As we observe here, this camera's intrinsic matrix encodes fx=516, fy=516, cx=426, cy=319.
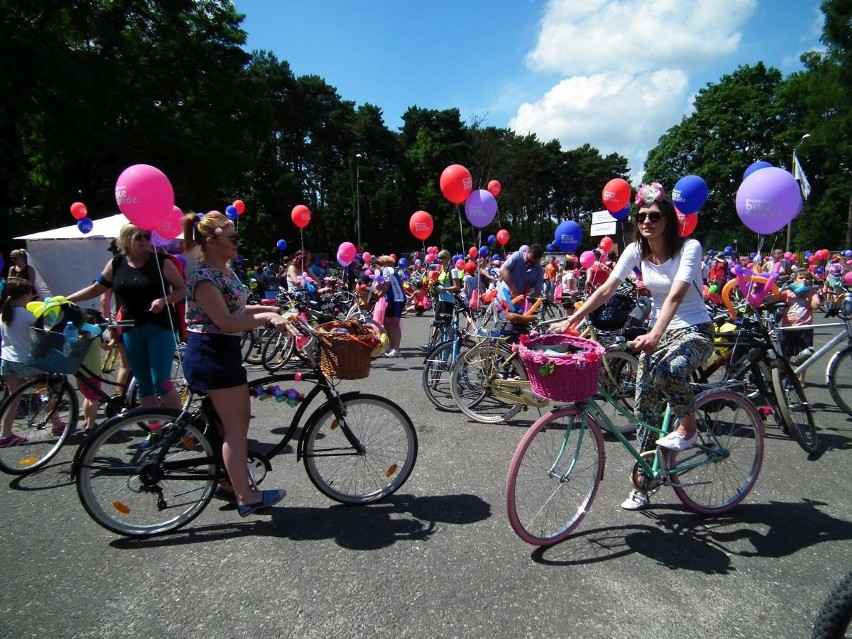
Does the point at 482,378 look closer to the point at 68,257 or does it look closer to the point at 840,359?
the point at 840,359

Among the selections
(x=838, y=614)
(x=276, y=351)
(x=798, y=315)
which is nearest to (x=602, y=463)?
(x=838, y=614)

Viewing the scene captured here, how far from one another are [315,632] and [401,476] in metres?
1.33

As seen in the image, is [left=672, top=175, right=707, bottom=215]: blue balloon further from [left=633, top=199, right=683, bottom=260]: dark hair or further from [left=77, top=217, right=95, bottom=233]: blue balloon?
[left=77, top=217, right=95, bottom=233]: blue balloon

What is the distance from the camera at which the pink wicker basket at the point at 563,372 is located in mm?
2604

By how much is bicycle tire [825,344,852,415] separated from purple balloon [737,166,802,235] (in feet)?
4.51

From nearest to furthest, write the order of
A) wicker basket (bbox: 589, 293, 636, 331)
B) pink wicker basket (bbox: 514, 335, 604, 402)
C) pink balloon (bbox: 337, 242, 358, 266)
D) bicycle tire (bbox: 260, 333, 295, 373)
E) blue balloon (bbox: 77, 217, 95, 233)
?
pink wicker basket (bbox: 514, 335, 604, 402) → wicker basket (bbox: 589, 293, 636, 331) → bicycle tire (bbox: 260, 333, 295, 373) → blue balloon (bbox: 77, 217, 95, 233) → pink balloon (bbox: 337, 242, 358, 266)

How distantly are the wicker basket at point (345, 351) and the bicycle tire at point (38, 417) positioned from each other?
8.34 ft

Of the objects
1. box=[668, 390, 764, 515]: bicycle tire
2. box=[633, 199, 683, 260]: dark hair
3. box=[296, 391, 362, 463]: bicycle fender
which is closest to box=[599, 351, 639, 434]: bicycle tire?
box=[668, 390, 764, 515]: bicycle tire

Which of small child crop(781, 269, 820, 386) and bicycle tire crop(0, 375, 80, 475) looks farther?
small child crop(781, 269, 820, 386)

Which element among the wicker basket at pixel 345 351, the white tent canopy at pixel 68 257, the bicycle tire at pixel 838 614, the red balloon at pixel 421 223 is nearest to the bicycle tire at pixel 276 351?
the red balloon at pixel 421 223

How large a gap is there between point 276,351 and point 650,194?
21.4 feet

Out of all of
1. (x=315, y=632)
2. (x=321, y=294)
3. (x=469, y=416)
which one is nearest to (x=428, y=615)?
(x=315, y=632)

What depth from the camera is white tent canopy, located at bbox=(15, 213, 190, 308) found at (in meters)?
11.2

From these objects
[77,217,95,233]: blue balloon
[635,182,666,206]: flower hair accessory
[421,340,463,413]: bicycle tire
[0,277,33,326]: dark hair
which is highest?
[77,217,95,233]: blue balloon
